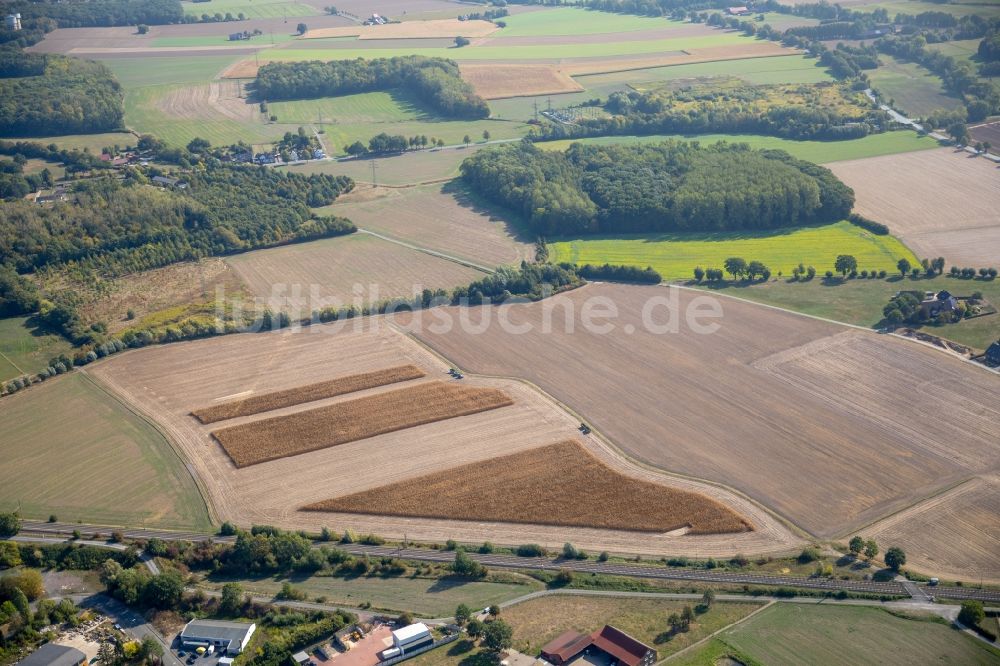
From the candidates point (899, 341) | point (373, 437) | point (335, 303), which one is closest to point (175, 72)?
point (335, 303)

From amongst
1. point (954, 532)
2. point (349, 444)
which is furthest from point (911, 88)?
point (349, 444)

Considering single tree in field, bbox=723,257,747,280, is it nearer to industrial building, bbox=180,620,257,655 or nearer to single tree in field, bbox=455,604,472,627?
single tree in field, bbox=455,604,472,627

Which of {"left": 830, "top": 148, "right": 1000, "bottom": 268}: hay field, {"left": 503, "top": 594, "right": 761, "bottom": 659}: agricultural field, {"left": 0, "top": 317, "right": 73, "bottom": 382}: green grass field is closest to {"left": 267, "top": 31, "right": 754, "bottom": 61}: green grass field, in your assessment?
{"left": 830, "top": 148, "right": 1000, "bottom": 268}: hay field

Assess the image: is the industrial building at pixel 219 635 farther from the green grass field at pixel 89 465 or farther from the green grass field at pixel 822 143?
the green grass field at pixel 822 143

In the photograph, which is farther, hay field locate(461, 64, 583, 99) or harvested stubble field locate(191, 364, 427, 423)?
hay field locate(461, 64, 583, 99)

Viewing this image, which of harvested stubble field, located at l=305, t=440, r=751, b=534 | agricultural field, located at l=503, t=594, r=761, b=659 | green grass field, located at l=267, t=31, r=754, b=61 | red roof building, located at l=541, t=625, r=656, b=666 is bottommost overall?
agricultural field, located at l=503, t=594, r=761, b=659

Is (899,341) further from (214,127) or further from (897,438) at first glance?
(214,127)
